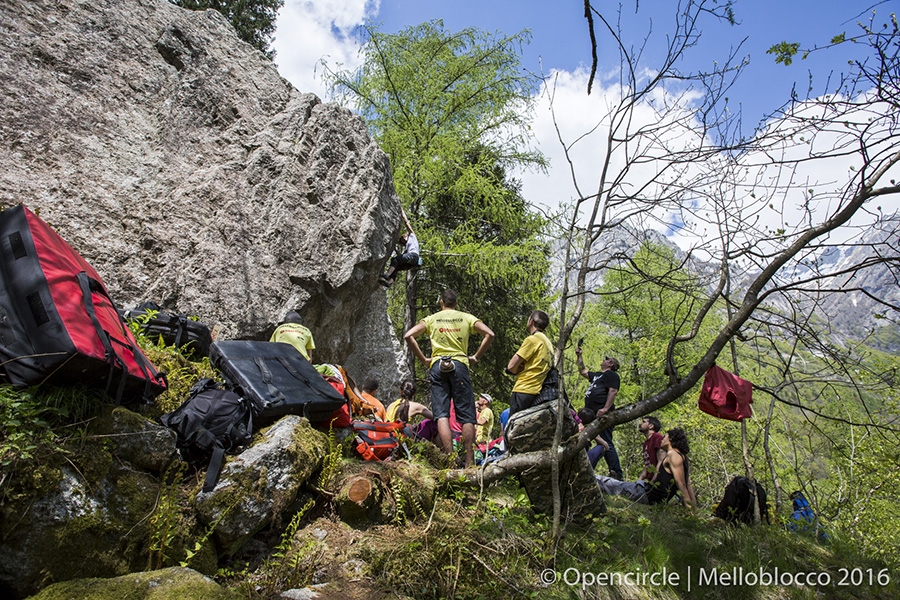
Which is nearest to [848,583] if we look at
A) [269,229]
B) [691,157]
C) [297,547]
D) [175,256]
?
[691,157]

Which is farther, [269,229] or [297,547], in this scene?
[269,229]

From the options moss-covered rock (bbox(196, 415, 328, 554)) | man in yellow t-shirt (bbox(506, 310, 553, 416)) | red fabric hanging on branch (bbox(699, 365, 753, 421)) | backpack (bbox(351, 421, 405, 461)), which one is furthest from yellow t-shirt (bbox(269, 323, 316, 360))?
red fabric hanging on branch (bbox(699, 365, 753, 421))

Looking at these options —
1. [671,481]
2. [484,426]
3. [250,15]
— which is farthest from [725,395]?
[250,15]

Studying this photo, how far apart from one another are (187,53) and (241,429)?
6023mm

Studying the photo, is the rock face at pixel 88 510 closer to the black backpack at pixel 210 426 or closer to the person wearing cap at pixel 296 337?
the black backpack at pixel 210 426

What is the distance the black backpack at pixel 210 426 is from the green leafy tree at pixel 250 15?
13.7m

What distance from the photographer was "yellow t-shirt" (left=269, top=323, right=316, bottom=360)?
5.08 meters

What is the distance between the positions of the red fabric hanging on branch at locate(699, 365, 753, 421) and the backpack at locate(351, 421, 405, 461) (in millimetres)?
2686

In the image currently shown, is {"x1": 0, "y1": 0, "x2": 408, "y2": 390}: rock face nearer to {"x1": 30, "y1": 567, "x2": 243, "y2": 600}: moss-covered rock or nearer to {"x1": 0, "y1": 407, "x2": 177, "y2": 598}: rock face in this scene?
{"x1": 0, "y1": 407, "x2": 177, "y2": 598}: rock face

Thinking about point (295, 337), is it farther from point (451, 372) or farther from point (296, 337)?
point (451, 372)

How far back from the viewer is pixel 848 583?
13.8 ft

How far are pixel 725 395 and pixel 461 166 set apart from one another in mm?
8033

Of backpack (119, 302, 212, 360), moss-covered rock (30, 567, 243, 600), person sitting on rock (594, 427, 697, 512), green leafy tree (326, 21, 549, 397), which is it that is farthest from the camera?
green leafy tree (326, 21, 549, 397)

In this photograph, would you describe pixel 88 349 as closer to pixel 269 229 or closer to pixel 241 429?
→ pixel 241 429
